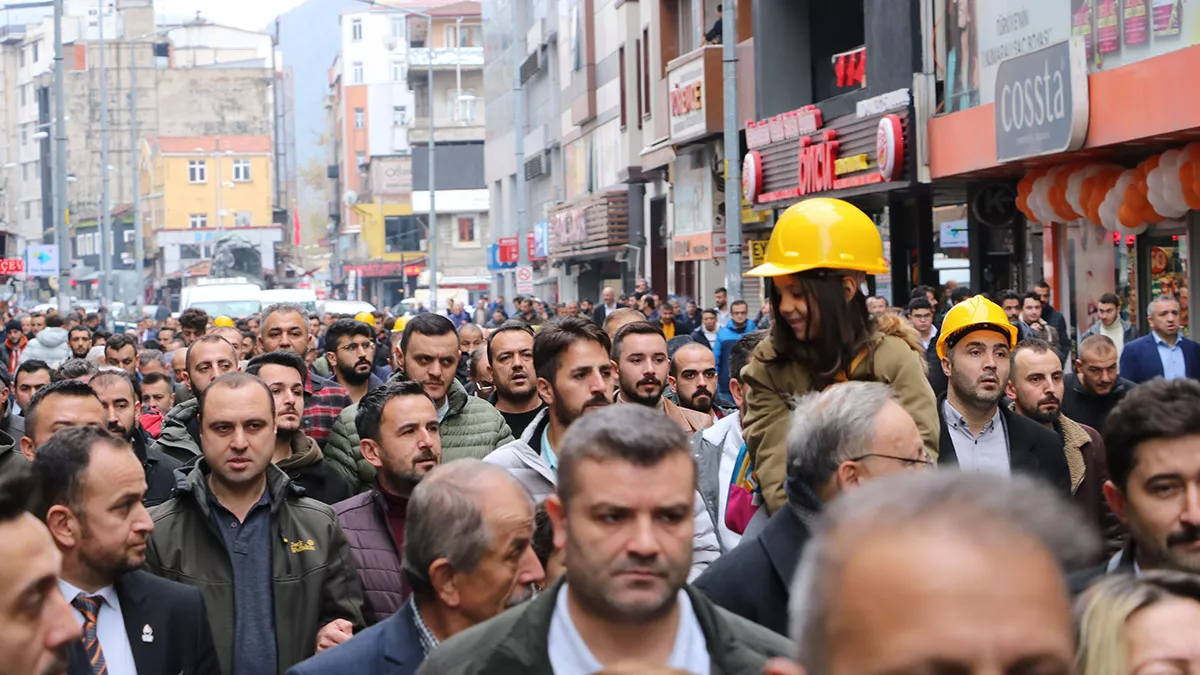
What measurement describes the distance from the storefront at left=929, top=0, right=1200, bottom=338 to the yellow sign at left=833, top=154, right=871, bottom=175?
1.49 metres

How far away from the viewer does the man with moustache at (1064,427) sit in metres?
7.44

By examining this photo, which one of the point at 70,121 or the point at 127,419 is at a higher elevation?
the point at 70,121

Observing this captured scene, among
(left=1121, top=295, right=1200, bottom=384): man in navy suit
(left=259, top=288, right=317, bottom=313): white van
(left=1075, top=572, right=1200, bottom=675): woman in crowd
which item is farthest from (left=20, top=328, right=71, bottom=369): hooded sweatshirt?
(left=259, top=288, right=317, bottom=313): white van

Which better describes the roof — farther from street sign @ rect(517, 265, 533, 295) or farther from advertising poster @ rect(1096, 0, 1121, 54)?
advertising poster @ rect(1096, 0, 1121, 54)

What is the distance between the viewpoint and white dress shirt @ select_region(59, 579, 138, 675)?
201 inches

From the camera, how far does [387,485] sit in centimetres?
691

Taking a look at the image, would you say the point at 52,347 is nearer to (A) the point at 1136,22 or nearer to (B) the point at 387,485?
(A) the point at 1136,22

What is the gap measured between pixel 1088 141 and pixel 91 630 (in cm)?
1561

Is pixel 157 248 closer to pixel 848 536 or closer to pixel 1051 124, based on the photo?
pixel 1051 124

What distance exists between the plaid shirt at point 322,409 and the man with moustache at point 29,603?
579cm

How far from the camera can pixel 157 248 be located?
12569cm

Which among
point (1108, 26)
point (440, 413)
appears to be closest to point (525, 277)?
point (1108, 26)

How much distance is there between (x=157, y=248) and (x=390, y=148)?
18752 millimetres

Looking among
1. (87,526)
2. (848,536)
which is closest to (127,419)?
(87,526)
